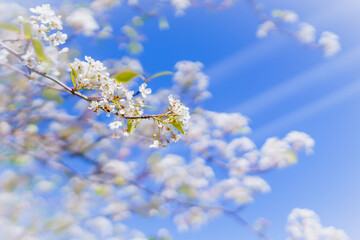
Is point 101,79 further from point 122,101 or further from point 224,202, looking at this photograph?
point 224,202

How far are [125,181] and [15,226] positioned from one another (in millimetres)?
Answer: 2070

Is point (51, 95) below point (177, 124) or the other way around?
the other way around

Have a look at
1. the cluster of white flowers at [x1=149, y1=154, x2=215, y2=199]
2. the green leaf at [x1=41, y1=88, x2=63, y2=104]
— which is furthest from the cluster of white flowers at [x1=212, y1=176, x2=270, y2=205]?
the green leaf at [x1=41, y1=88, x2=63, y2=104]

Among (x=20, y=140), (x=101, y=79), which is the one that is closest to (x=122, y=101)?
(x=101, y=79)

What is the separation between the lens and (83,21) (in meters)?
3.30

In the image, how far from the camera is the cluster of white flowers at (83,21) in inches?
130

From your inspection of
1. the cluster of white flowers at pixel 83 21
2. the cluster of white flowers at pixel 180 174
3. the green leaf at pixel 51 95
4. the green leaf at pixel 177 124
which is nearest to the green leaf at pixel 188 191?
the cluster of white flowers at pixel 180 174

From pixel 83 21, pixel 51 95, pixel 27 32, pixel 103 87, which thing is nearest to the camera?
pixel 27 32

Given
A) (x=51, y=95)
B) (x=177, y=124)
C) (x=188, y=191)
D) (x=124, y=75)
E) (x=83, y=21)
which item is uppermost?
(x=83, y=21)

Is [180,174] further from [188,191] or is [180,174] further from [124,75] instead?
[124,75]

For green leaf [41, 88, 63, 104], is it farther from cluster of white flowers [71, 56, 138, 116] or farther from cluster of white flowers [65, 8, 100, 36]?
cluster of white flowers [71, 56, 138, 116]

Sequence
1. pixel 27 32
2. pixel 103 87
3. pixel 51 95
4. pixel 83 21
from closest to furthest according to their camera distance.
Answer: pixel 27 32 → pixel 103 87 → pixel 51 95 → pixel 83 21

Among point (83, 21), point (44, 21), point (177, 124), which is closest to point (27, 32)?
point (44, 21)

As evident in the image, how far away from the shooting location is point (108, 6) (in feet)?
12.3
